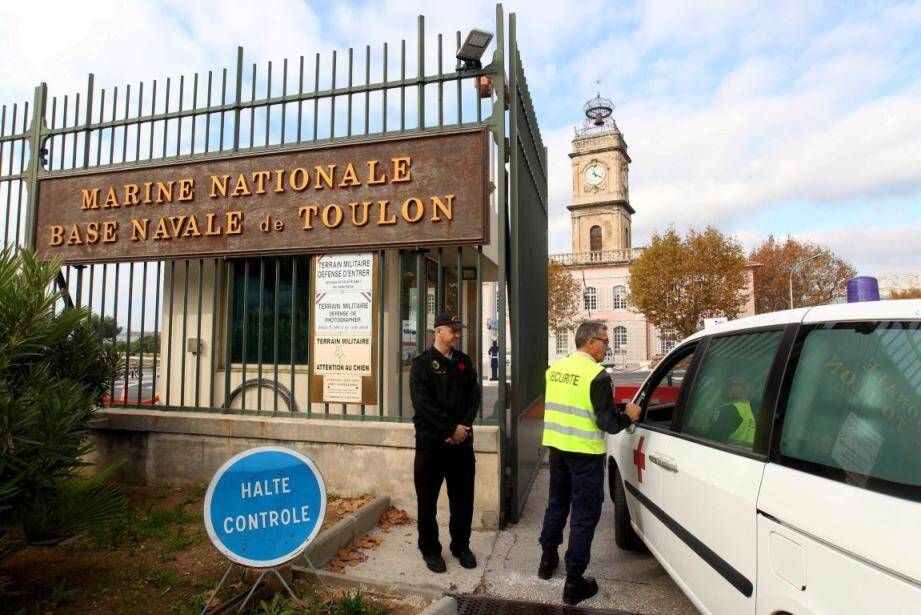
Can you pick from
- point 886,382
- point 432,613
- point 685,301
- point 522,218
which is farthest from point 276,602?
point 685,301

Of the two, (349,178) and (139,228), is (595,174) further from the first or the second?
(139,228)

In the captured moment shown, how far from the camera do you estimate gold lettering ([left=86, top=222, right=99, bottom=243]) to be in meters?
5.76

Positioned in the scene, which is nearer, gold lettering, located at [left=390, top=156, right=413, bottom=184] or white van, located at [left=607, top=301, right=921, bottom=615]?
white van, located at [left=607, top=301, right=921, bottom=615]

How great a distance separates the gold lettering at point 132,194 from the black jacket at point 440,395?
3.78 meters

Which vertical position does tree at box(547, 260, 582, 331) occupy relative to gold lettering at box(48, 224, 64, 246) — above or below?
above

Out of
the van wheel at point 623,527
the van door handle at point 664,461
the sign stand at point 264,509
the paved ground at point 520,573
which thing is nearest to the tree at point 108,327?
the sign stand at point 264,509

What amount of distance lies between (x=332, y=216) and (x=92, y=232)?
2813 mm

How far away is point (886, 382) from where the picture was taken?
1793 millimetres

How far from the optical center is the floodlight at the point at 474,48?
461 cm

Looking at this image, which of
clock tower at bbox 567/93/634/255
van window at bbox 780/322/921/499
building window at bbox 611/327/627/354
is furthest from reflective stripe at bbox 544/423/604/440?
clock tower at bbox 567/93/634/255

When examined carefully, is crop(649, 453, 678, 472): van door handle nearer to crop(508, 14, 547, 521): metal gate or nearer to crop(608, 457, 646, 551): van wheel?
crop(608, 457, 646, 551): van wheel

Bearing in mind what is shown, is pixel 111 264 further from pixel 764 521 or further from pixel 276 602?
pixel 764 521

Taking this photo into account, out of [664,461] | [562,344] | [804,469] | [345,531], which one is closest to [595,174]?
[562,344]

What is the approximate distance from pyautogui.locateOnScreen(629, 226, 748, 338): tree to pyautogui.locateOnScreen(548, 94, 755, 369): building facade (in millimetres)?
5783
